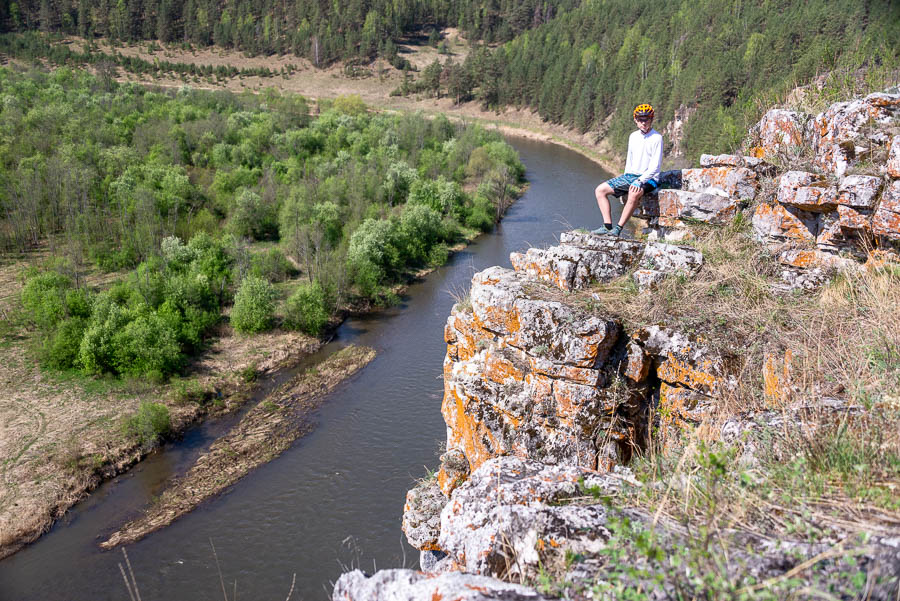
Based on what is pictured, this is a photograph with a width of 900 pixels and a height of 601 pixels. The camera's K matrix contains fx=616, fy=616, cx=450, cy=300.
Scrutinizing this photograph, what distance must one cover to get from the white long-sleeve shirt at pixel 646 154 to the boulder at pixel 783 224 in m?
1.68

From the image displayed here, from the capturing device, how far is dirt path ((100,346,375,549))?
1845 centimetres

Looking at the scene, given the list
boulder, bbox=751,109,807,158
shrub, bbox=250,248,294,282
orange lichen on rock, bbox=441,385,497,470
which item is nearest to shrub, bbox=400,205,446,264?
shrub, bbox=250,248,294,282

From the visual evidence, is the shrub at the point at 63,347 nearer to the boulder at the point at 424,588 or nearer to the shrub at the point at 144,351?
the shrub at the point at 144,351

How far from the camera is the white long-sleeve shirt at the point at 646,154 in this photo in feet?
32.2

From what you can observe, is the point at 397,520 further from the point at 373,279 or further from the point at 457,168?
the point at 457,168

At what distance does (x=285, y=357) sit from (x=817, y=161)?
22924 mm

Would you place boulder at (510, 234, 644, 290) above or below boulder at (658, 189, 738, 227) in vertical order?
below

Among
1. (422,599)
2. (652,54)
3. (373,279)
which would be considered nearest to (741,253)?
(422,599)

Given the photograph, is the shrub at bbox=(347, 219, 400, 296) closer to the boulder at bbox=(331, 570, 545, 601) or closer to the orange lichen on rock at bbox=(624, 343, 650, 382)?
the orange lichen on rock at bbox=(624, 343, 650, 382)

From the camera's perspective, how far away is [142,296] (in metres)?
28.6

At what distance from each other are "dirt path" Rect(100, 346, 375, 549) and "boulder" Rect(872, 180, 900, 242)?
18583mm

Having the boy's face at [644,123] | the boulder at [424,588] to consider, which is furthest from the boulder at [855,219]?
the boulder at [424,588]

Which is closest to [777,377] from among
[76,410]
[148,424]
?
[148,424]

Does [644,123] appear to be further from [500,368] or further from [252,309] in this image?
[252,309]
